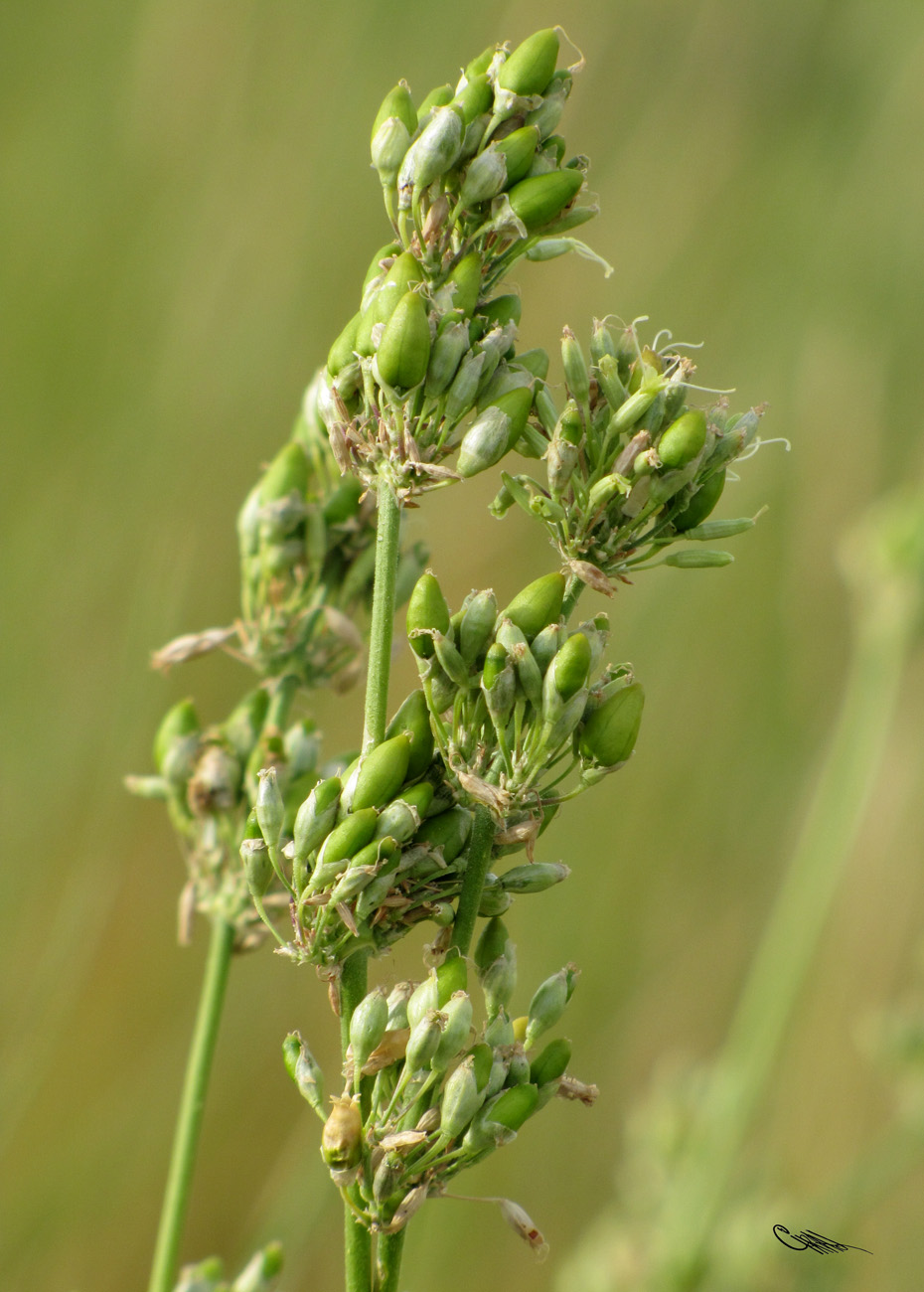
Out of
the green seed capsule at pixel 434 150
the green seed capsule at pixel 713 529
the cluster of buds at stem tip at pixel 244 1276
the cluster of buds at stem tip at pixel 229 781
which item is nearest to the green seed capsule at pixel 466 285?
the green seed capsule at pixel 434 150

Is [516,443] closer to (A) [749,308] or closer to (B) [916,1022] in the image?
(B) [916,1022]

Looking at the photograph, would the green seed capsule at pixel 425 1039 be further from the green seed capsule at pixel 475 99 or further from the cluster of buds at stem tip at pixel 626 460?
the green seed capsule at pixel 475 99

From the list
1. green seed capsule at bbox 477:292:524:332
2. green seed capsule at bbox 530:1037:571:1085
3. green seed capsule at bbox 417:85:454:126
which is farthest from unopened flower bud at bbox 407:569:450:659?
green seed capsule at bbox 417:85:454:126

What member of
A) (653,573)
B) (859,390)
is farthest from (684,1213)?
(859,390)

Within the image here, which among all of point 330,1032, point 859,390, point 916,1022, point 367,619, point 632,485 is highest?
point 859,390

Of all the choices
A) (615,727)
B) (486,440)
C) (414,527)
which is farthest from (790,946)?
(486,440)

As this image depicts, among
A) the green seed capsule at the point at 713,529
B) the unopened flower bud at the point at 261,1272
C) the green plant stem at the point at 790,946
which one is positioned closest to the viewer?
the green seed capsule at the point at 713,529

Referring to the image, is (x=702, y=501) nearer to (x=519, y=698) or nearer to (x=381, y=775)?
(x=519, y=698)
